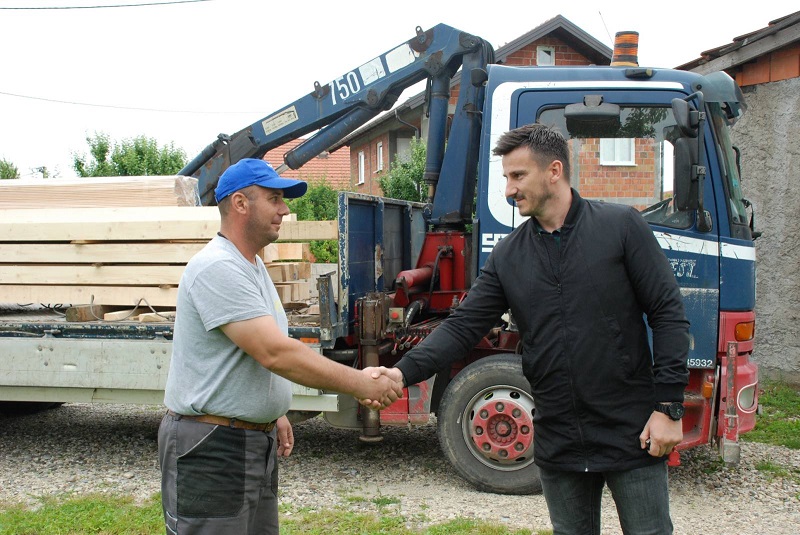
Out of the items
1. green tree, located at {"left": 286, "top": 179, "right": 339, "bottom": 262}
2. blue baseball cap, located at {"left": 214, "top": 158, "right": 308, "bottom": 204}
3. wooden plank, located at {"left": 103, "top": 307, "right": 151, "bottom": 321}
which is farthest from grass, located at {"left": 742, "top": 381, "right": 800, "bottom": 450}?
green tree, located at {"left": 286, "top": 179, "right": 339, "bottom": 262}

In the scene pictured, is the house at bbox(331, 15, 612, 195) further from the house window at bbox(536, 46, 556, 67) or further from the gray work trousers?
the gray work trousers

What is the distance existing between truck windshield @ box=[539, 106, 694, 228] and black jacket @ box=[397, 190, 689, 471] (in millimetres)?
2597

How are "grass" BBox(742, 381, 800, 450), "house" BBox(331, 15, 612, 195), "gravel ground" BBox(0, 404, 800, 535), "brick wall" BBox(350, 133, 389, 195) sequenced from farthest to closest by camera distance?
"brick wall" BBox(350, 133, 389, 195), "house" BBox(331, 15, 612, 195), "grass" BBox(742, 381, 800, 450), "gravel ground" BBox(0, 404, 800, 535)

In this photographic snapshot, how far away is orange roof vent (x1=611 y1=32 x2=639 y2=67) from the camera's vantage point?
5.98 metres

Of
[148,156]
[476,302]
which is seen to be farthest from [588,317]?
[148,156]

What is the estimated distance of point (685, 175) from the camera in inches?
201

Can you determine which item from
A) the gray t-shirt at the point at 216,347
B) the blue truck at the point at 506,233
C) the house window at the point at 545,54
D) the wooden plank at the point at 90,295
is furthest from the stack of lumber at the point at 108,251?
the house window at the point at 545,54

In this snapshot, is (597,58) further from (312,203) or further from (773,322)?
(773,322)

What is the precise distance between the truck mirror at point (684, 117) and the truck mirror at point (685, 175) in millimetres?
78

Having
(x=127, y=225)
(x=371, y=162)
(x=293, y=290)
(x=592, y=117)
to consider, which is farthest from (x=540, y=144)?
(x=371, y=162)

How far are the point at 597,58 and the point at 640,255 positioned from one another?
18042mm

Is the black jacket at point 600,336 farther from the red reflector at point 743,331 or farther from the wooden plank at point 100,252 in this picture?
the wooden plank at point 100,252

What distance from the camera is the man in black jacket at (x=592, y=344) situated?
9.33 feet

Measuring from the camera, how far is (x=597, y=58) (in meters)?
19.7
